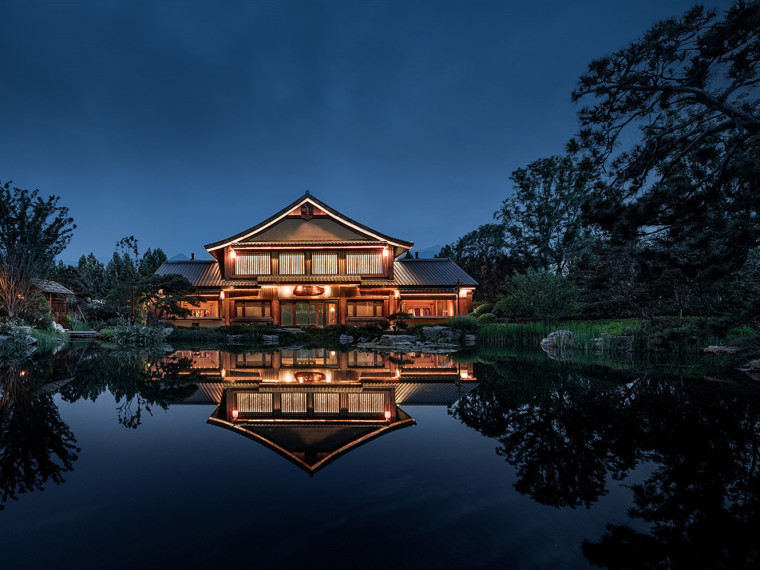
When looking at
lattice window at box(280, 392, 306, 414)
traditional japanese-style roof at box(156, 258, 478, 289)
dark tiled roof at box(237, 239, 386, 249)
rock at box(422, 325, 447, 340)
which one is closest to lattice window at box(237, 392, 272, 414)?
lattice window at box(280, 392, 306, 414)

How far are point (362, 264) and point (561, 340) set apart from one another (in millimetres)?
15326

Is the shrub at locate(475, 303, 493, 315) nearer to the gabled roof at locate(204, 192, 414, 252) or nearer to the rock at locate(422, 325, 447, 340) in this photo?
the gabled roof at locate(204, 192, 414, 252)

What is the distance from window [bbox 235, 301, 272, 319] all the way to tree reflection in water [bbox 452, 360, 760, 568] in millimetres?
22714

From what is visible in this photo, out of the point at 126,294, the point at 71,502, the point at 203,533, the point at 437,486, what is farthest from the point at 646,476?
the point at 126,294

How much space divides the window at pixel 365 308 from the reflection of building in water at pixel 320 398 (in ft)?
53.9

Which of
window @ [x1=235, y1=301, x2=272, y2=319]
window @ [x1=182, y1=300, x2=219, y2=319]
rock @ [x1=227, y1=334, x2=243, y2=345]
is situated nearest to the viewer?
rock @ [x1=227, y1=334, x2=243, y2=345]

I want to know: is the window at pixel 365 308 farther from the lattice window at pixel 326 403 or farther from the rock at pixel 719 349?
the lattice window at pixel 326 403

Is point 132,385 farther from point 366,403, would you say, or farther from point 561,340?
point 561,340

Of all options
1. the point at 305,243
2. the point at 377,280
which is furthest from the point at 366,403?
the point at 305,243

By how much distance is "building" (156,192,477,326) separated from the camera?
25.6 m

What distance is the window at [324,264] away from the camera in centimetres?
2648

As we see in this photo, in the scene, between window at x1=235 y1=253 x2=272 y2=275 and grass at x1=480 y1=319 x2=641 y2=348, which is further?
window at x1=235 y1=253 x2=272 y2=275

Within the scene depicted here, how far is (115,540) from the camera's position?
211 cm

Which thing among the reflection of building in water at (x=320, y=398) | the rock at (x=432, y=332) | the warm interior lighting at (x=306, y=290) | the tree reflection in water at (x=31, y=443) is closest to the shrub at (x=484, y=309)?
the rock at (x=432, y=332)
